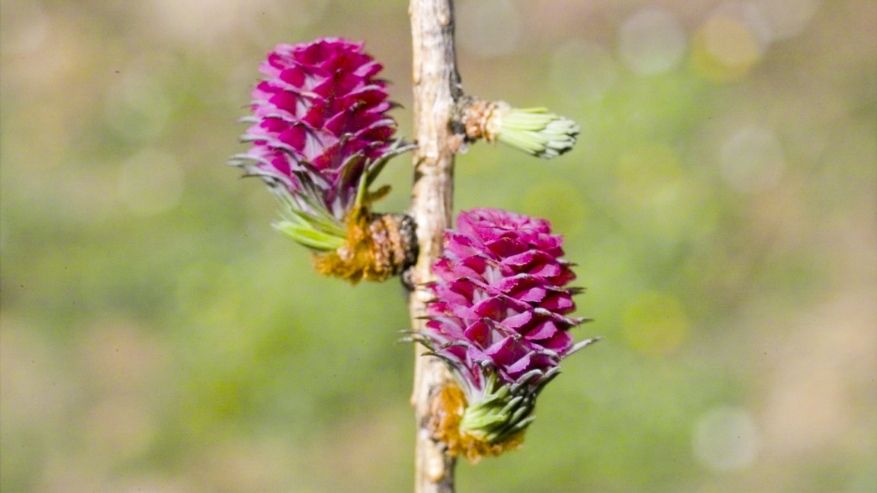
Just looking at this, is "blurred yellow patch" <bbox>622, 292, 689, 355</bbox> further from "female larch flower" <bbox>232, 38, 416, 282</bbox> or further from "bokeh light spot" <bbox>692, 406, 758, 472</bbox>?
"female larch flower" <bbox>232, 38, 416, 282</bbox>

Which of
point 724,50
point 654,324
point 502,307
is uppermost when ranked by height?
point 724,50

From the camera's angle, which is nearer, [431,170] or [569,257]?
[431,170]

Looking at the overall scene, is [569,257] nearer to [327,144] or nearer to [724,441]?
[724,441]

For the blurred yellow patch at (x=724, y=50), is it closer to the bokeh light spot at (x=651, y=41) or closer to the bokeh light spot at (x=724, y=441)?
the bokeh light spot at (x=651, y=41)

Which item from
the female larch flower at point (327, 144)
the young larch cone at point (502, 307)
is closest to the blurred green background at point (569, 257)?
the female larch flower at point (327, 144)

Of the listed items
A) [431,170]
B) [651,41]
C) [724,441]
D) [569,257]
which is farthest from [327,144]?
[651,41]

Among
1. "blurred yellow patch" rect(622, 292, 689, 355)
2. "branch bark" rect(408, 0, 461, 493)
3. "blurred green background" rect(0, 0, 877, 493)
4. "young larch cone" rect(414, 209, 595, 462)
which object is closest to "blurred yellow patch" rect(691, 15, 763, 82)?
"blurred green background" rect(0, 0, 877, 493)

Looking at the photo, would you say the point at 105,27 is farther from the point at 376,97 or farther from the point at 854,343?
the point at 376,97
